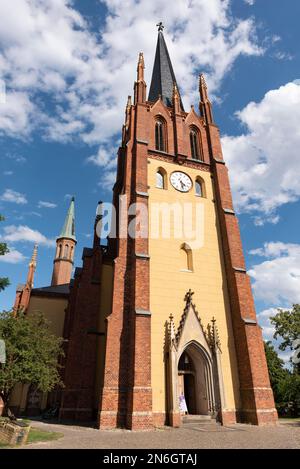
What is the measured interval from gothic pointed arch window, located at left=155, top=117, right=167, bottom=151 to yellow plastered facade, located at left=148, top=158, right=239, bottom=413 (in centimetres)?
221

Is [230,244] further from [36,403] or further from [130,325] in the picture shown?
[36,403]

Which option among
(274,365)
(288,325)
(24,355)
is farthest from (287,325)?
(24,355)

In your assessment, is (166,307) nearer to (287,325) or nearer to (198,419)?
(198,419)

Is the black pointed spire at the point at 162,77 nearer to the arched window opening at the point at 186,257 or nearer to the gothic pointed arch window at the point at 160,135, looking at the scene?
the gothic pointed arch window at the point at 160,135

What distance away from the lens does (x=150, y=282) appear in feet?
60.3

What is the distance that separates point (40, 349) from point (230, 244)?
509 inches

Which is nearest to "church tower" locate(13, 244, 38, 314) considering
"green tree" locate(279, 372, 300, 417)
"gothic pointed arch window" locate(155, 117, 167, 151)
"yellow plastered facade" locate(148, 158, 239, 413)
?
"yellow plastered facade" locate(148, 158, 239, 413)

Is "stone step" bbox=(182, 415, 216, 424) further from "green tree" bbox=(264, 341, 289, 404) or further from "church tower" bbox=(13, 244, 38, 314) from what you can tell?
"green tree" bbox=(264, 341, 289, 404)

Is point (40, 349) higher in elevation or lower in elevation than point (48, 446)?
higher

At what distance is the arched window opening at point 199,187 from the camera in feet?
76.1

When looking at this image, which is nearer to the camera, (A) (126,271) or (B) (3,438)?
(B) (3,438)

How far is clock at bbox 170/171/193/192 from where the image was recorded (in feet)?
73.8

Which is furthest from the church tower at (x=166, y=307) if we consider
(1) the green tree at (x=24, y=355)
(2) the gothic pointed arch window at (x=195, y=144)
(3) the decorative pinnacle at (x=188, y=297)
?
(1) the green tree at (x=24, y=355)
